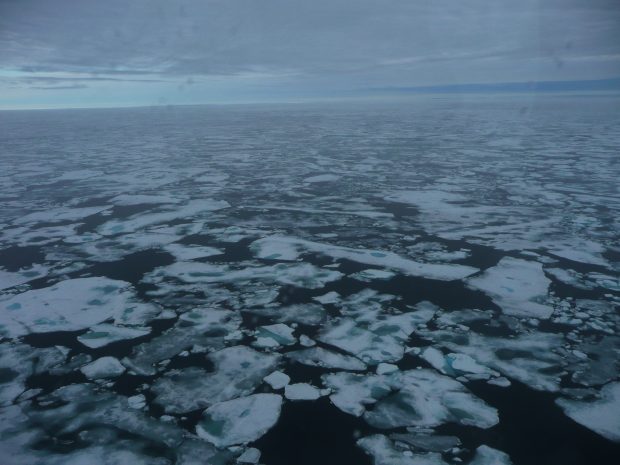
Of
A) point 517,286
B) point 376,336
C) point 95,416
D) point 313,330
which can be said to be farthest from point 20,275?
point 517,286

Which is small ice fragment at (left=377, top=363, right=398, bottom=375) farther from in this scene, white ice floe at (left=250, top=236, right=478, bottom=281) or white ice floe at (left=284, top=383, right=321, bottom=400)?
white ice floe at (left=250, top=236, right=478, bottom=281)

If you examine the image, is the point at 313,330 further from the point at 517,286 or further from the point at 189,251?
the point at 189,251

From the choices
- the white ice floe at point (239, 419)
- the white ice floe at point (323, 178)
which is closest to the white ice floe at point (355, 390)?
the white ice floe at point (239, 419)

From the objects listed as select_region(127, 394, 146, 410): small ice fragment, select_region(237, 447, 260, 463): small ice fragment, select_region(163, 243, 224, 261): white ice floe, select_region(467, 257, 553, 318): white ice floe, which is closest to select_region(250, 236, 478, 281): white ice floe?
select_region(467, 257, 553, 318): white ice floe

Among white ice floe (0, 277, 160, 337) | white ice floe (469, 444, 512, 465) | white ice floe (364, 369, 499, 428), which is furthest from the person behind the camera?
white ice floe (0, 277, 160, 337)

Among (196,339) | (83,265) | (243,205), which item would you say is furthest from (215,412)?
(243,205)

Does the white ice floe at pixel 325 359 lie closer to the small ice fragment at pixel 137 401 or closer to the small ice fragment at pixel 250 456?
the small ice fragment at pixel 250 456
